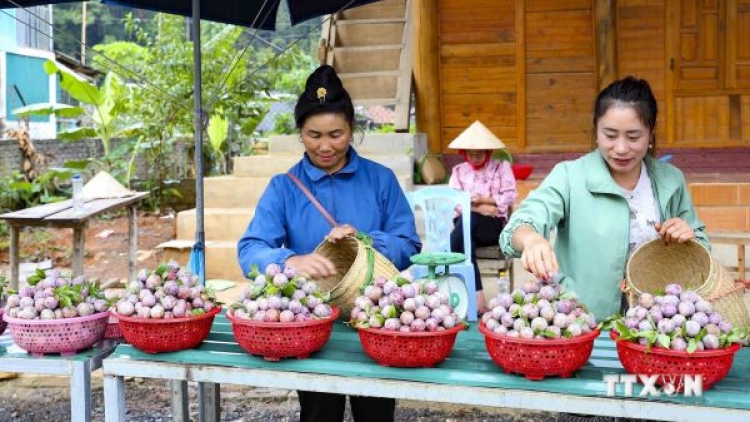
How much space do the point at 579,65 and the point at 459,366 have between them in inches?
275

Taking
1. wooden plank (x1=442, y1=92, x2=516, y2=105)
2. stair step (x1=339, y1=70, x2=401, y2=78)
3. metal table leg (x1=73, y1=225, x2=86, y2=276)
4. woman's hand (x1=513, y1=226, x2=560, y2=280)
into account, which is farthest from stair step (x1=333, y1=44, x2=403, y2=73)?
woman's hand (x1=513, y1=226, x2=560, y2=280)

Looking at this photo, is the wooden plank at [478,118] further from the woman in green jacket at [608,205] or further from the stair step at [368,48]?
the woman in green jacket at [608,205]

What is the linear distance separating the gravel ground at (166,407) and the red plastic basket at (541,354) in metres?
2.29

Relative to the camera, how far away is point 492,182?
6012 mm

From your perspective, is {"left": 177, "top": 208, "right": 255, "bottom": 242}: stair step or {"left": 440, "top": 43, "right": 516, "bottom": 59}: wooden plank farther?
{"left": 440, "top": 43, "right": 516, "bottom": 59}: wooden plank

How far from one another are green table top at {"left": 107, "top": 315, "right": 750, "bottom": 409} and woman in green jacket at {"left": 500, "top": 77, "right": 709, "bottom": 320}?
21 cm

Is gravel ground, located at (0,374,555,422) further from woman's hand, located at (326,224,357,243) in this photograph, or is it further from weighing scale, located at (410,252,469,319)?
woman's hand, located at (326,224,357,243)

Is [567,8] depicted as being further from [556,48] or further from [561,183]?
[561,183]

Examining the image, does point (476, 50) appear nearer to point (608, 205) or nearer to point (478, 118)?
point (478, 118)

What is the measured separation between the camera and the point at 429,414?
168 inches

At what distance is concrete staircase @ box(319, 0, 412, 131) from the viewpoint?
8.41 meters

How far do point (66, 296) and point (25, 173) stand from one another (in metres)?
10.6

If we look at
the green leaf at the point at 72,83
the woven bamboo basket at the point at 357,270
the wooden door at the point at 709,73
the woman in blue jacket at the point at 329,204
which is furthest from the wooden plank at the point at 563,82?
the woven bamboo basket at the point at 357,270

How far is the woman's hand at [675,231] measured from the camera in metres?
2.17
